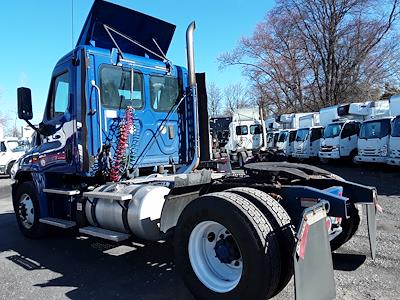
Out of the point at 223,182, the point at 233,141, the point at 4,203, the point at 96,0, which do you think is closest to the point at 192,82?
the point at 96,0

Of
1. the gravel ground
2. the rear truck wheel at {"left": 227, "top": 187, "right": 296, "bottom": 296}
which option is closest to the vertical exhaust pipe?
the gravel ground

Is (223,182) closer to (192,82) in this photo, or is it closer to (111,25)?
(192,82)

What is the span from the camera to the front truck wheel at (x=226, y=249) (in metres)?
3.48

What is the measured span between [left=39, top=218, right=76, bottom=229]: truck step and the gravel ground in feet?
1.43

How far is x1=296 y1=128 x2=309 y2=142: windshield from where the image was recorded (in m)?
23.6

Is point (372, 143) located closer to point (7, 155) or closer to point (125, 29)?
point (125, 29)

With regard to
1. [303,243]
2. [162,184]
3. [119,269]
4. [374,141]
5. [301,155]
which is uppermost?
[374,141]

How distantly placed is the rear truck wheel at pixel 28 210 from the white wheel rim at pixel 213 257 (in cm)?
367

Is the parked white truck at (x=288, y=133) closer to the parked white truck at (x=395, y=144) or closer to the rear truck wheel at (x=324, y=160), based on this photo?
the rear truck wheel at (x=324, y=160)

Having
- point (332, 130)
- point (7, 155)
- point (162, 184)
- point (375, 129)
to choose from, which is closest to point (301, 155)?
point (332, 130)

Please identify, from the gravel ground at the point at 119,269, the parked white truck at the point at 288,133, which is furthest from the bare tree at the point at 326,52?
the gravel ground at the point at 119,269

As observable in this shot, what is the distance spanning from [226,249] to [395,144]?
12.5 metres

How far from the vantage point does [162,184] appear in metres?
5.33

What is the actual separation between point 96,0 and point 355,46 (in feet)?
109
